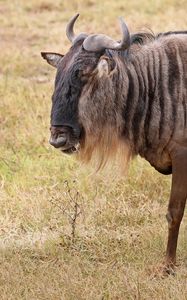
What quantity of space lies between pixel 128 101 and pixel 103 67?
32cm

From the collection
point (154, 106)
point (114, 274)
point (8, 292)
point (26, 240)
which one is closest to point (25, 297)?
point (8, 292)

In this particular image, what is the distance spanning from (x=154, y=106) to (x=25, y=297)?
4.33 feet

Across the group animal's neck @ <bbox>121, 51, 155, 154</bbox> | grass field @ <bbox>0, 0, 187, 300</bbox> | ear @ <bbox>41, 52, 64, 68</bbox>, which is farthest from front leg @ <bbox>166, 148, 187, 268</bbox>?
ear @ <bbox>41, 52, 64, 68</bbox>

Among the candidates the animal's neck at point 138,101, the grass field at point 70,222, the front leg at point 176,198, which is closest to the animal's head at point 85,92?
the animal's neck at point 138,101

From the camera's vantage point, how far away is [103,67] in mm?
4426

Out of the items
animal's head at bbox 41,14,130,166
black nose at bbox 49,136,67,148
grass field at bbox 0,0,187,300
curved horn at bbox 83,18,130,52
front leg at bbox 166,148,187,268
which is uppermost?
curved horn at bbox 83,18,130,52

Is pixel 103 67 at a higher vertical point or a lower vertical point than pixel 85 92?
higher

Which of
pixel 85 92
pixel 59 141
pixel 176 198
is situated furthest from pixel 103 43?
pixel 176 198

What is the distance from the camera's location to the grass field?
4.52m

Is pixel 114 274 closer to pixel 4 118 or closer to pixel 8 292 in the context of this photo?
pixel 8 292

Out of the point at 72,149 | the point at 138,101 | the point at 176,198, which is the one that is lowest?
the point at 176,198

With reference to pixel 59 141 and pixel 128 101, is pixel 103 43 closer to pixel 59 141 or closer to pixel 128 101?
pixel 128 101

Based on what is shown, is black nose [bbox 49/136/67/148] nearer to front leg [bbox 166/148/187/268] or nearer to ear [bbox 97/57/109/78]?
ear [bbox 97/57/109/78]

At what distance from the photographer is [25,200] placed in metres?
5.82
